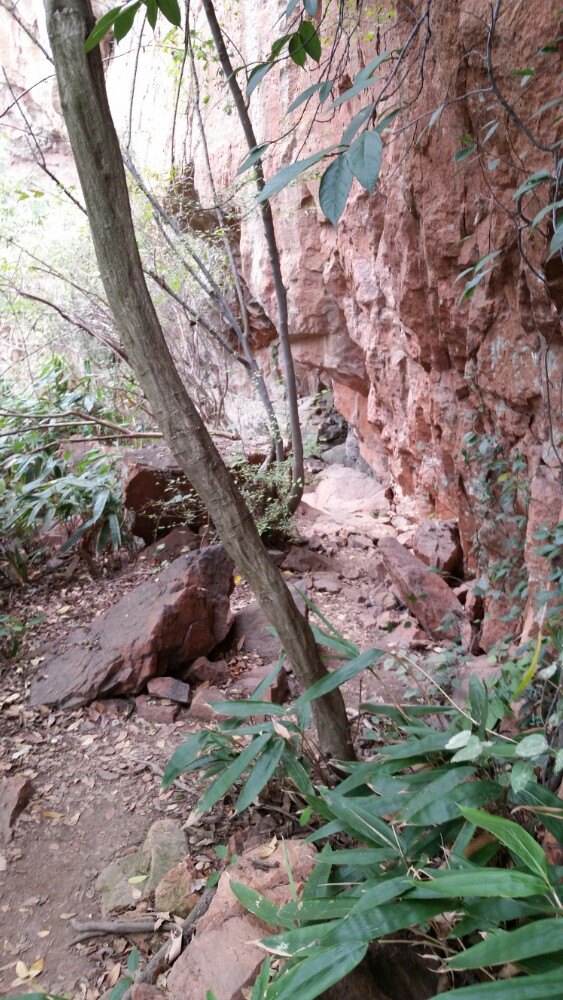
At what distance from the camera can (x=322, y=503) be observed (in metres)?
7.79

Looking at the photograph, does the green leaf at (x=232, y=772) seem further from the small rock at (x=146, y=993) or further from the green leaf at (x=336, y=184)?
the green leaf at (x=336, y=184)

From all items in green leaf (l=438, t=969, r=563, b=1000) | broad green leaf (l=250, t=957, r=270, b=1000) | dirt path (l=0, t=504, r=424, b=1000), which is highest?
green leaf (l=438, t=969, r=563, b=1000)

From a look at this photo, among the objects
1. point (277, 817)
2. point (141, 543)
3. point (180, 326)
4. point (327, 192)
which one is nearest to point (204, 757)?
point (277, 817)

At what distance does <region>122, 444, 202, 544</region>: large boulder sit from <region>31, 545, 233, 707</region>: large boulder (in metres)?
0.89

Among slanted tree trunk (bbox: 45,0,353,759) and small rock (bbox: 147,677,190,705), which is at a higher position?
slanted tree trunk (bbox: 45,0,353,759)

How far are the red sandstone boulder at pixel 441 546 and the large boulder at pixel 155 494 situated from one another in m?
1.72

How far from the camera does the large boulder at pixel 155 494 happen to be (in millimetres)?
4457

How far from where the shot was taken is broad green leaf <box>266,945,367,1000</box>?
0.98 m

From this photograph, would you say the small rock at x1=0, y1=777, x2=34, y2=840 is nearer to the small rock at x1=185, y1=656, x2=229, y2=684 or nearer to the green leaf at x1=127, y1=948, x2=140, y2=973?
the green leaf at x1=127, y1=948, x2=140, y2=973

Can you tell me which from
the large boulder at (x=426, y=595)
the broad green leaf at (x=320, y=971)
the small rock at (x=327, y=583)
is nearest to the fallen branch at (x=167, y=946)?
the broad green leaf at (x=320, y=971)

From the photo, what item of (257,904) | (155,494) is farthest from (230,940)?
(155,494)

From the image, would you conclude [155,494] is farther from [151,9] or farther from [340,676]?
[151,9]

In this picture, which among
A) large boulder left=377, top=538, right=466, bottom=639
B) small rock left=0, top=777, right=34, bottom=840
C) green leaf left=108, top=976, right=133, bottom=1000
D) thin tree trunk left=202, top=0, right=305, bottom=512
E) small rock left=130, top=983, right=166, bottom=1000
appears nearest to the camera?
small rock left=130, top=983, right=166, bottom=1000

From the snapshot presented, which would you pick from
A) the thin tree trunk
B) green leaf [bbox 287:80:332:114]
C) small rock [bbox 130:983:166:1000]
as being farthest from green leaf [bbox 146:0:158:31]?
the thin tree trunk
